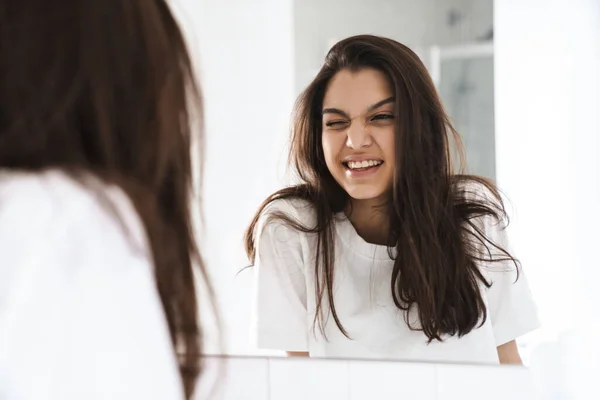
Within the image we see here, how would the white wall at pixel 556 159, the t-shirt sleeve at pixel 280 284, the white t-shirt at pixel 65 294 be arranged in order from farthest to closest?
the t-shirt sleeve at pixel 280 284, the white wall at pixel 556 159, the white t-shirt at pixel 65 294

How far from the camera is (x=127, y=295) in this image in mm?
460

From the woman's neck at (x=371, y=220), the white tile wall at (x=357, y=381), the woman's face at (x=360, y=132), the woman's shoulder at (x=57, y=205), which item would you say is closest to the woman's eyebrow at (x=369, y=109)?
the woman's face at (x=360, y=132)

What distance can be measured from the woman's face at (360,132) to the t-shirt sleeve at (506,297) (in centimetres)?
17

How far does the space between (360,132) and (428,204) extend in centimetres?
14

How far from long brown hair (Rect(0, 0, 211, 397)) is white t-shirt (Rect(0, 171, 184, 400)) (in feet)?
0.11

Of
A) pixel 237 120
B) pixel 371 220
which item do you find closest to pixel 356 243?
pixel 371 220

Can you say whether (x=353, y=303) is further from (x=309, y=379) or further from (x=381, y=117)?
(x=381, y=117)

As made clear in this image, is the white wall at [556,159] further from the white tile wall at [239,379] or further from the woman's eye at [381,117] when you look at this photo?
the white tile wall at [239,379]

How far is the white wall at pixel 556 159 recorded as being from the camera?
2.87 feet

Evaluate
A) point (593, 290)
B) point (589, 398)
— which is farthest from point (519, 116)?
point (589, 398)

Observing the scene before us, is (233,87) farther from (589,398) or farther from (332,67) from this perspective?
(589,398)

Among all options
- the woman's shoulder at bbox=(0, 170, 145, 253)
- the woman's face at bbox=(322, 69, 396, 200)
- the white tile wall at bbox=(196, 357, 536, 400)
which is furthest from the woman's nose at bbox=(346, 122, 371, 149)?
the woman's shoulder at bbox=(0, 170, 145, 253)

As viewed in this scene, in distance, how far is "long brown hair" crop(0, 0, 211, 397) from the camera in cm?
51

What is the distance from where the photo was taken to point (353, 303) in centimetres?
96
